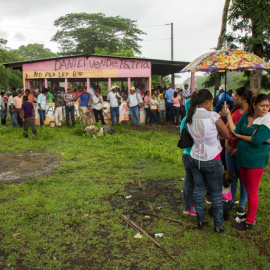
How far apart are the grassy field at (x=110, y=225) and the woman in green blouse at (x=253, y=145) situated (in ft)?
1.68

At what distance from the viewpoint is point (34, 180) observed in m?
5.68

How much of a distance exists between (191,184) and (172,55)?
27930 millimetres

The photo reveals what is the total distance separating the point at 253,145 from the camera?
3504 millimetres

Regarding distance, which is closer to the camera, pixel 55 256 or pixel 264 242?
pixel 55 256

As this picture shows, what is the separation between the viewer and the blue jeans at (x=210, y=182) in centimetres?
349

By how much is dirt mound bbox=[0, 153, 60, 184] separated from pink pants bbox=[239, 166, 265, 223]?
4.28m

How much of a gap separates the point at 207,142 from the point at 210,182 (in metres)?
0.53

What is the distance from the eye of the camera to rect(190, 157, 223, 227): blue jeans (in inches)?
137

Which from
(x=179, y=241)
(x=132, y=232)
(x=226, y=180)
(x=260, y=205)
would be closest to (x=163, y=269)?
(x=179, y=241)

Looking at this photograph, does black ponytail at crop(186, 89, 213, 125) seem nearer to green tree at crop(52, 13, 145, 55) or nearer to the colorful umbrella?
the colorful umbrella

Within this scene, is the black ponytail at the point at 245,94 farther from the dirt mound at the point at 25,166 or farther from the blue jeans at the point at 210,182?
the dirt mound at the point at 25,166

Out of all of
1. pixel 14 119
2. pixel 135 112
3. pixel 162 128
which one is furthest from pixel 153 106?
pixel 14 119

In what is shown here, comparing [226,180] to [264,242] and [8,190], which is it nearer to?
[264,242]

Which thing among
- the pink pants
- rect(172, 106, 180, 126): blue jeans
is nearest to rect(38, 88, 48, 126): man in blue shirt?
rect(172, 106, 180, 126): blue jeans
